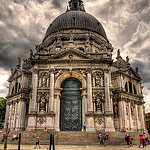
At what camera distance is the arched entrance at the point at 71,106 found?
25.7 m

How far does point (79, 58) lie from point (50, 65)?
466 cm

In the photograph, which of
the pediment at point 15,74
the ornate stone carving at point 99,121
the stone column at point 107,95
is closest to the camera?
the ornate stone carving at point 99,121

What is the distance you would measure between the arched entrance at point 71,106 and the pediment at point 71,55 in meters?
3.51

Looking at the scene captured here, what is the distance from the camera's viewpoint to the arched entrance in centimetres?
2572

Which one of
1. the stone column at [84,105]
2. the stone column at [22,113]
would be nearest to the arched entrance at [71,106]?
the stone column at [84,105]

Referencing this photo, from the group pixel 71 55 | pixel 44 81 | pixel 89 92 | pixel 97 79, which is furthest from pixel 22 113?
pixel 97 79

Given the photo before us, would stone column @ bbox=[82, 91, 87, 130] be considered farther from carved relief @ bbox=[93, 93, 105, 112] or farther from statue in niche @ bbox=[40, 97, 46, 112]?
→ statue in niche @ bbox=[40, 97, 46, 112]

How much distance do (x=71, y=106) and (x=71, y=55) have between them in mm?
7942

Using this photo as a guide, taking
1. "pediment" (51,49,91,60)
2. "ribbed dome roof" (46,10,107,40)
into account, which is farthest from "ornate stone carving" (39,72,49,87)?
"ribbed dome roof" (46,10,107,40)

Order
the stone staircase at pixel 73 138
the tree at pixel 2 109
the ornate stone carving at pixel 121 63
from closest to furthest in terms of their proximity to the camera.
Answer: the stone staircase at pixel 73 138
the ornate stone carving at pixel 121 63
the tree at pixel 2 109

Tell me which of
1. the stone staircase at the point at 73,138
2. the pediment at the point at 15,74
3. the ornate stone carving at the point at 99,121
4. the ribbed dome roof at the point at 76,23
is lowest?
the stone staircase at the point at 73,138

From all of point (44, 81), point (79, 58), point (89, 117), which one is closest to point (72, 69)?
point (79, 58)

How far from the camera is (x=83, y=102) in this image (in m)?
26.0

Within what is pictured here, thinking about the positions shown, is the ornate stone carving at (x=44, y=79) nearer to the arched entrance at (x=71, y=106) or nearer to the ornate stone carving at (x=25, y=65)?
the arched entrance at (x=71, y=106)
